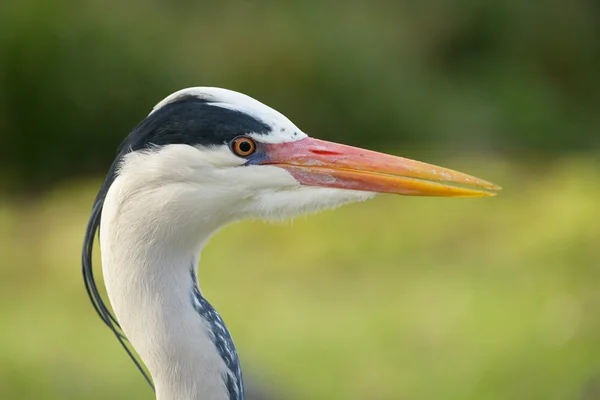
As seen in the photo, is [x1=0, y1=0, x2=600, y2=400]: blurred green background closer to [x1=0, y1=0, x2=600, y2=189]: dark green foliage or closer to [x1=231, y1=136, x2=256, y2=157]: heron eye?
[x1=0, y1=0, x2=600, y2=189]: dark green foliage

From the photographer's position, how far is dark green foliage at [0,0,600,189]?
4.76 metres

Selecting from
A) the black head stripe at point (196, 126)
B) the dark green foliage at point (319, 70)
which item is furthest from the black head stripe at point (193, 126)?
the dark green foliage at point (319, 70)

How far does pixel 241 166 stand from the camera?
115cm

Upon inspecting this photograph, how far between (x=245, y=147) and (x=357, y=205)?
280 cm

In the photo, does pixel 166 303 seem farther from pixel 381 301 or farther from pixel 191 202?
pixel 381 301

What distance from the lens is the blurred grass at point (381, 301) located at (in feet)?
8.99

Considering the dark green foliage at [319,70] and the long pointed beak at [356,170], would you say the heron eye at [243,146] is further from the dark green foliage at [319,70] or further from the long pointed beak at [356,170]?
the dark green foliage at [319,70]

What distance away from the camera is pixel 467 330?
2.96 meters

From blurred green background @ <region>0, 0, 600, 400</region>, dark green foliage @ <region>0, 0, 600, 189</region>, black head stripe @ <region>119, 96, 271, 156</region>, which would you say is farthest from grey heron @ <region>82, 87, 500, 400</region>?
dark green foliage @ <region>0, 0, 600, 189</region>

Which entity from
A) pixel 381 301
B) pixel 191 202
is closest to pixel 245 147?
pixel 191 202

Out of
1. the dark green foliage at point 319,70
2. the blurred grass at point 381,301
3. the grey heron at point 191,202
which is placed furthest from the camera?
the dark green foliage at point 319,70

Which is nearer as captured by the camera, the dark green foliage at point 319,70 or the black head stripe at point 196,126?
the black head stripe at point 196,126

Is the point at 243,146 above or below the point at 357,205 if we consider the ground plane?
A: above

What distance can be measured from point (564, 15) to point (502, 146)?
1.56 m
